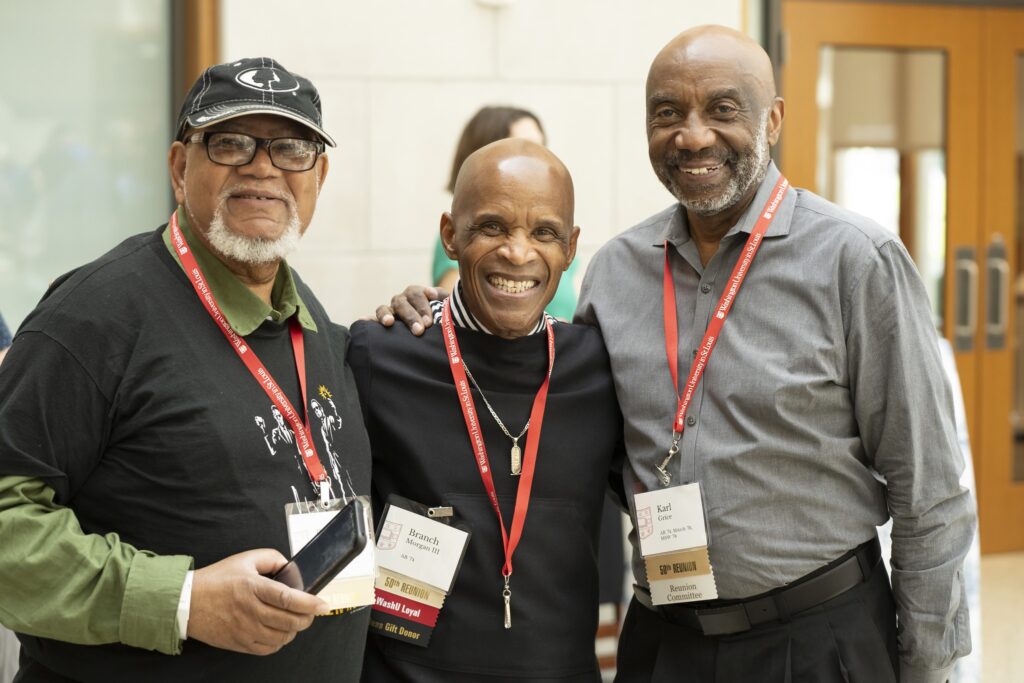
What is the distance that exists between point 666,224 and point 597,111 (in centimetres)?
→ 254

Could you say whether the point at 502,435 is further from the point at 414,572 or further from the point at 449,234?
the point at 449,234

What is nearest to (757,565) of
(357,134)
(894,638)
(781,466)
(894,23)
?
(781,466)

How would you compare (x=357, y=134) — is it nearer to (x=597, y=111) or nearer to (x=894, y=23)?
(x=597, y=111)

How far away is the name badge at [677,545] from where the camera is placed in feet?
7.13

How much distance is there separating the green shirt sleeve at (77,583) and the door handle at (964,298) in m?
5.24

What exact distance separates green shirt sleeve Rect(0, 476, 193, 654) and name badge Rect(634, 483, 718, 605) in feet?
3.08

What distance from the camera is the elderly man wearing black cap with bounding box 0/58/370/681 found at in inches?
67.3

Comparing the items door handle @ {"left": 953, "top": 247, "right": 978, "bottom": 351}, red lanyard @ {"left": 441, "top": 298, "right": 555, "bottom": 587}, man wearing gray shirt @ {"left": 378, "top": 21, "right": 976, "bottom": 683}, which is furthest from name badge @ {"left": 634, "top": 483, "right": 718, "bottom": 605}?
door handle @ {"left": 953, "top": 247, "right": 978, "bottom": 351}

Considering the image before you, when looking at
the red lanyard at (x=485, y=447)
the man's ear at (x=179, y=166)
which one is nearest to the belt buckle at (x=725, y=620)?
the red lanyard at (x=485, y=447)

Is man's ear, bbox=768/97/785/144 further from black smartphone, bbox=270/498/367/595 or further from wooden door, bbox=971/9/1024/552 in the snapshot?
wooden door, bbox=971/9/1024/552

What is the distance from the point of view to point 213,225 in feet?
6.55

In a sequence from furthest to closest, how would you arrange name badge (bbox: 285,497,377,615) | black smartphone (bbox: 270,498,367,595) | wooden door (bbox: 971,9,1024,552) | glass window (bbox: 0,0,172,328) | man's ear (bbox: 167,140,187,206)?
wooden door (bbox: 971,9,1024,552), glass window (bbox: 0,0,172,328), man's ear (bbox: 167,140,187,206), name badge (bbox: 285,497,377,615), black smartphone (bbox: 270,498,367,595)

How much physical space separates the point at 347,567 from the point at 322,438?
10.8 inches

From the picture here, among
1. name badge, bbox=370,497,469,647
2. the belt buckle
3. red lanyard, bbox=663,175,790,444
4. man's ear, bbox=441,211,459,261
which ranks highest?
man's ear, bbox=441,211,459,261
